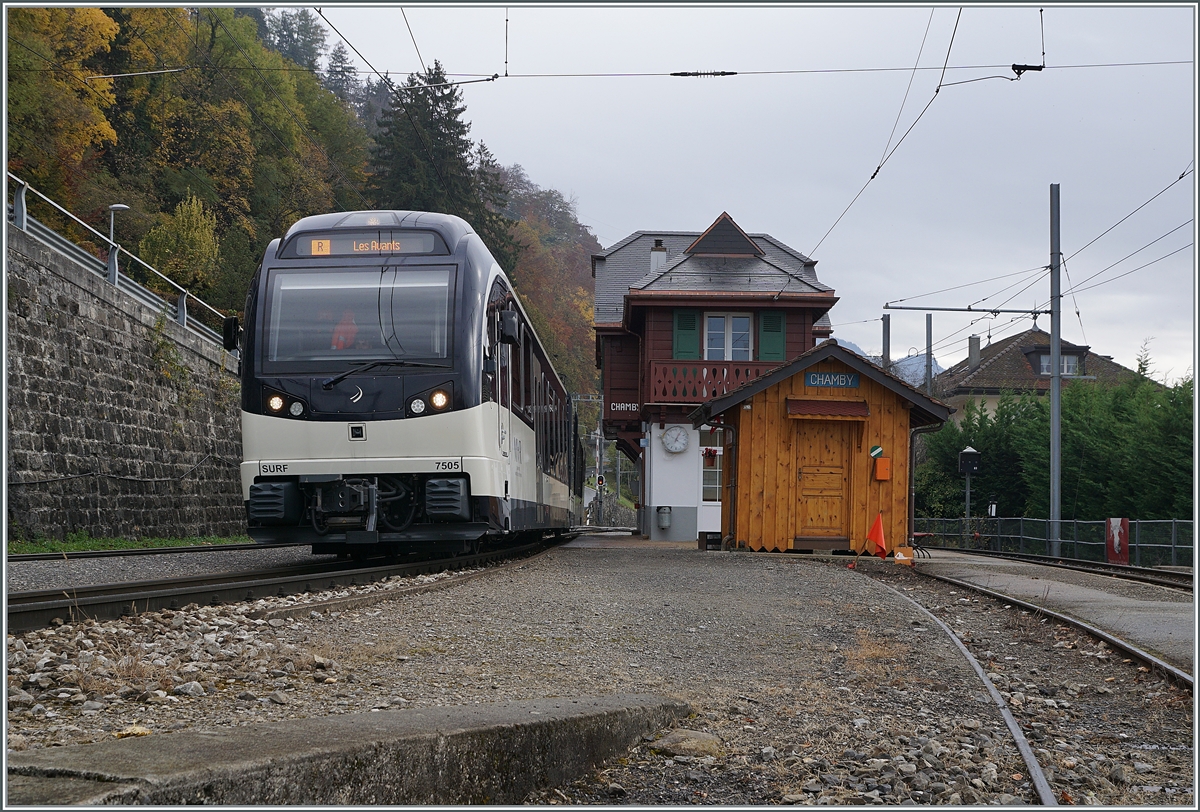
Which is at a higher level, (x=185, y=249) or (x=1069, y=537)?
(x=185, y=249)

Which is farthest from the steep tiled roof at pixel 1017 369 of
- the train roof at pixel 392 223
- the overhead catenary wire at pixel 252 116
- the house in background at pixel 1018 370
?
the train roof at pixel 392 223

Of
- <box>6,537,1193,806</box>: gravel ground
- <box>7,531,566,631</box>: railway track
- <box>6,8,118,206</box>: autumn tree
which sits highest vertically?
<box>6,8,118,206</box>: autumn tree

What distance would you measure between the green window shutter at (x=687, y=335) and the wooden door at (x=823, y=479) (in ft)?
37.6

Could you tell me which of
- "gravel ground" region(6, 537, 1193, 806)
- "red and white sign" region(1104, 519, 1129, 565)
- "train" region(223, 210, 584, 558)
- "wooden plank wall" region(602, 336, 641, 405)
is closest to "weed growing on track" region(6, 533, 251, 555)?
"train" region(223, 210, 584, 558)

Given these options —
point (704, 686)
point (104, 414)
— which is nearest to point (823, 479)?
point (104, 414)

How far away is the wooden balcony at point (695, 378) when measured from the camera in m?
29.9

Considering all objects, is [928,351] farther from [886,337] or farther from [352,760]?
[352,760]

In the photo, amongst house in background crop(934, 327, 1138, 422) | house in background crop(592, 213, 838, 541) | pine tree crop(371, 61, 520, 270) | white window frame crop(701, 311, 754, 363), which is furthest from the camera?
house in background crop(934, 327, 1138, 422)

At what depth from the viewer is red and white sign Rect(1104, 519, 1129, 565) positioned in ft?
72.3

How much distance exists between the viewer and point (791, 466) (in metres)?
19.4

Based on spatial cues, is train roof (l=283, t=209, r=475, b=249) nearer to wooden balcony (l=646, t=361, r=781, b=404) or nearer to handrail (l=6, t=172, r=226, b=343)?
handrail (l=6, t=172, r=226, b=343)

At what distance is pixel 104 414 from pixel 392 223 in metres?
9.07

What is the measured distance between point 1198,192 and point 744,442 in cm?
1378

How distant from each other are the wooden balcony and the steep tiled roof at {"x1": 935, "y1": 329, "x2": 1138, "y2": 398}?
97.7ft
